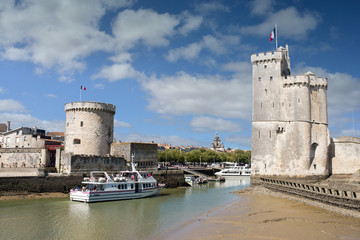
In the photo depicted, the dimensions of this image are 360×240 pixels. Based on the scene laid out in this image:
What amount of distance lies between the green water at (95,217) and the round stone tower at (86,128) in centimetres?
1018

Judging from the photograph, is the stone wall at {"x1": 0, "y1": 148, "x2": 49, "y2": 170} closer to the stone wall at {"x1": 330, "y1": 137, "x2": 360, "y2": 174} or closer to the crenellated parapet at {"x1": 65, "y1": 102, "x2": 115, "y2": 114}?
the crenellated parapet at {"x1": 65, "y1": 102, "x2": 115, "y2": 114}

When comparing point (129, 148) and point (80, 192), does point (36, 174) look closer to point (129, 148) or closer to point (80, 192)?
point (80, 192)

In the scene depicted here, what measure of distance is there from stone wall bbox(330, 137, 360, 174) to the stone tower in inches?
Result: 77.5

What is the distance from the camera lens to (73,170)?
33.1 metres

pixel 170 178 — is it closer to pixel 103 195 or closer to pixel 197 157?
pixel 103 195

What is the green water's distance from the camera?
17.2 meters

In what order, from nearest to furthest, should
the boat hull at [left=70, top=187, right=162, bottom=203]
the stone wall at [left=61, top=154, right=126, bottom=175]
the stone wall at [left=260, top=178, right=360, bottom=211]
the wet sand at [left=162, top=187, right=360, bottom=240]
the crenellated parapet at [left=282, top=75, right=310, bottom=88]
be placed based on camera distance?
the wet sand at [left=162, top=187, right=360, bottom=240] < the stone wall at [left=260, top=178, right=360, bottom=211] < the boat hull at [left=70, top=187, right=162, bottom=203] < the stone wall at [left=61, top=154, right=126, bottom=175] < the crenellated parapet at [left=282, top=75, right=310, bottom=88]

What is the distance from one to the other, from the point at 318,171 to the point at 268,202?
1373cm

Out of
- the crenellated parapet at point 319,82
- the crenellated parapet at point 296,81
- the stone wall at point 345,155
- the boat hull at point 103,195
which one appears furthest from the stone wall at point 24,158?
the stone wall at point 345,155

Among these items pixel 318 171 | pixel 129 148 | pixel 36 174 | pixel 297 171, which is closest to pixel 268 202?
pixel 297 171

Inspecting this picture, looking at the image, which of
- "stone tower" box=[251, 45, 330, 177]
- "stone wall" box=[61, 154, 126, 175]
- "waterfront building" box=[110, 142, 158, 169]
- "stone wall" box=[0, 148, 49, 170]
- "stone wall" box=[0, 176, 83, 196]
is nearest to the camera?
"stone wall" box=[0, 176, 83, 196]

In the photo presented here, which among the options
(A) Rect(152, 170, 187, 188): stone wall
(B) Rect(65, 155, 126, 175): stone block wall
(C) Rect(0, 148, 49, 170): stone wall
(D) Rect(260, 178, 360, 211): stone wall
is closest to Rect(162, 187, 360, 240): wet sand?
(D) Rect(260, 178, 360, 211): stone wall

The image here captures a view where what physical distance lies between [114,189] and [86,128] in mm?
12232

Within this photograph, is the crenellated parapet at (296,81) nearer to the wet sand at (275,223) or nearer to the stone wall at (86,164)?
the wet sand at (275,223)
